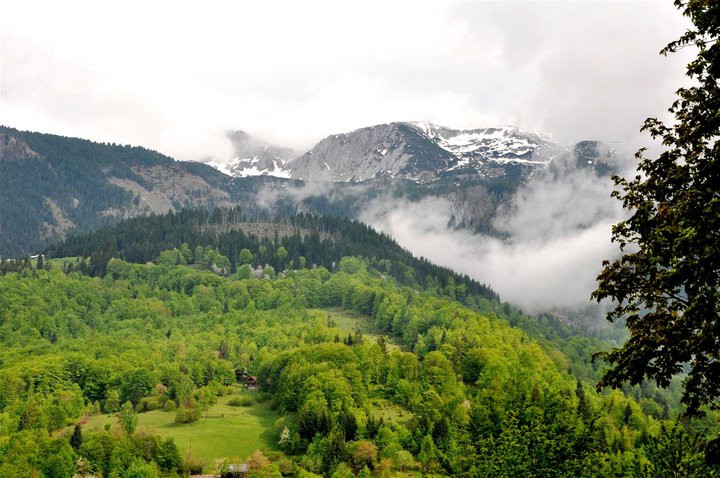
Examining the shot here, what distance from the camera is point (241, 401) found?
15362 cm

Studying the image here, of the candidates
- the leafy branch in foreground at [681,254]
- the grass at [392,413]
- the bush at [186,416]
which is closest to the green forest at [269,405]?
the bush at [186,416]

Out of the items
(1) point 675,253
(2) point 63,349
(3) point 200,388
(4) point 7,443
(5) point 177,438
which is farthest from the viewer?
(2) point 63,349

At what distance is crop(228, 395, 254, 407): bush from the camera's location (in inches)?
5999

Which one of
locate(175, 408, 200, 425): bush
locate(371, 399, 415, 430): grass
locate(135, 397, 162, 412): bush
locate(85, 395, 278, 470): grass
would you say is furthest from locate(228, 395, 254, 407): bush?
locate(371, 399, 415, 430): grass

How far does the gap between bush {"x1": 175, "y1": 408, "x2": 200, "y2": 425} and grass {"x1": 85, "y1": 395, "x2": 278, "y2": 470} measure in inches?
51.7

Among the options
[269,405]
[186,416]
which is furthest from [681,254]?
[269,405]

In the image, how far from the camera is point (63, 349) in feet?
644

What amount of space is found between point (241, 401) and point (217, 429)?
25263 mm

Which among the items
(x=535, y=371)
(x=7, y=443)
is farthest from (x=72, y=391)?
(x=535, y=371)

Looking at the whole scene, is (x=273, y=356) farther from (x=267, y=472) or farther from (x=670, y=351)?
(x=670, y=351)

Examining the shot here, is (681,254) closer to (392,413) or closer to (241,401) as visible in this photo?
(392,413)

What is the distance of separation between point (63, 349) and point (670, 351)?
203497 mm

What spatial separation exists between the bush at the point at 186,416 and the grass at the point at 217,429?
1.31 metres

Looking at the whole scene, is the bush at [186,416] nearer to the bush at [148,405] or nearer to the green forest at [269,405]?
the green forest at [269,405]
